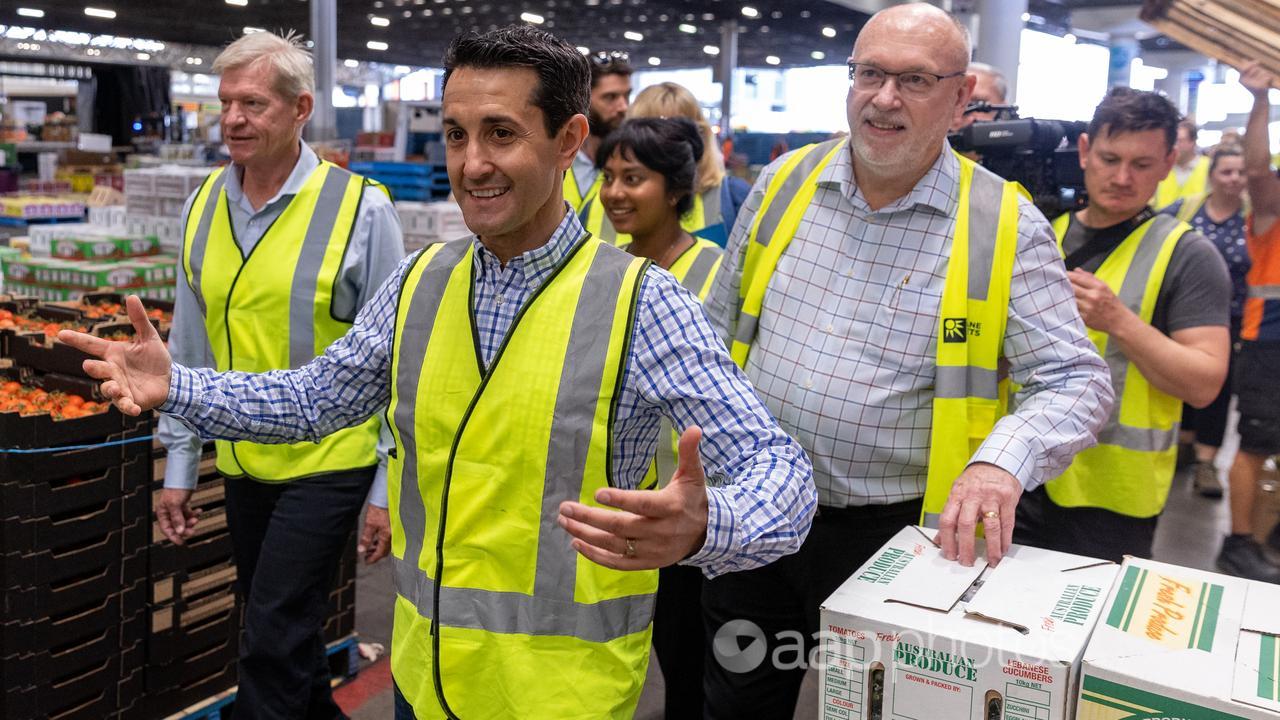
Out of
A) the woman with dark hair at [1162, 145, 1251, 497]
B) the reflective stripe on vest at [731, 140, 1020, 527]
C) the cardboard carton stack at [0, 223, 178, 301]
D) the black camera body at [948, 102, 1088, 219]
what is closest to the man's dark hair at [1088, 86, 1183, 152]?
the black camera body at [948, 102, 1088, 219]

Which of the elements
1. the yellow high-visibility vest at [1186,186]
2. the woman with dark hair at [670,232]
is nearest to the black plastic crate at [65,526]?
the woman with dark hair at [670,232]

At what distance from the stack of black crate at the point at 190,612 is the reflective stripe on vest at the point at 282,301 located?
0.61 meters

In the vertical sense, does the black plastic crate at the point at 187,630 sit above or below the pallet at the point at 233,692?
above

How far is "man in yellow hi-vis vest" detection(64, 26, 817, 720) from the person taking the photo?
1396mm

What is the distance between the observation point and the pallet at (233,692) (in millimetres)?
3000

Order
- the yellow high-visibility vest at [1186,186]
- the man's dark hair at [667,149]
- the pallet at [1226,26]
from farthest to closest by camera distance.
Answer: the yellow high-visibility vest at [1186,186], the pallet at [1226,26], the man's dark hair at [667,149]

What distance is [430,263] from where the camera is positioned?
62.6 inches

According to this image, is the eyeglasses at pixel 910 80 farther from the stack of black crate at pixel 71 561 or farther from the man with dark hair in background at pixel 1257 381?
the man with dark hair in background at pixel 1257 381

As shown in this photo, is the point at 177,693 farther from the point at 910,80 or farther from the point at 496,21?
the point at 496,21

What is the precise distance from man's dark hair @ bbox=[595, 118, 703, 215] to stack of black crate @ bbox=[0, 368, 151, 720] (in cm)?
146

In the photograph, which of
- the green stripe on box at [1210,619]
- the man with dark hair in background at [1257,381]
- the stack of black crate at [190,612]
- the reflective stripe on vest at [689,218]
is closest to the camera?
the green stripe on box at [1210,619]

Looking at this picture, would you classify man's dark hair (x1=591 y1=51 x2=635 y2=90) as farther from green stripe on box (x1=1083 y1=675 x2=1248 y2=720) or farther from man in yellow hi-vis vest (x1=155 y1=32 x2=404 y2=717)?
green stripe on box (x1=1083 y1=675 x2=1248 y2=720)

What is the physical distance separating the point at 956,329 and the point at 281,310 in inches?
57.3

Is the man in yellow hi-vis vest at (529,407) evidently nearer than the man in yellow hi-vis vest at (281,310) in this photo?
Yes
